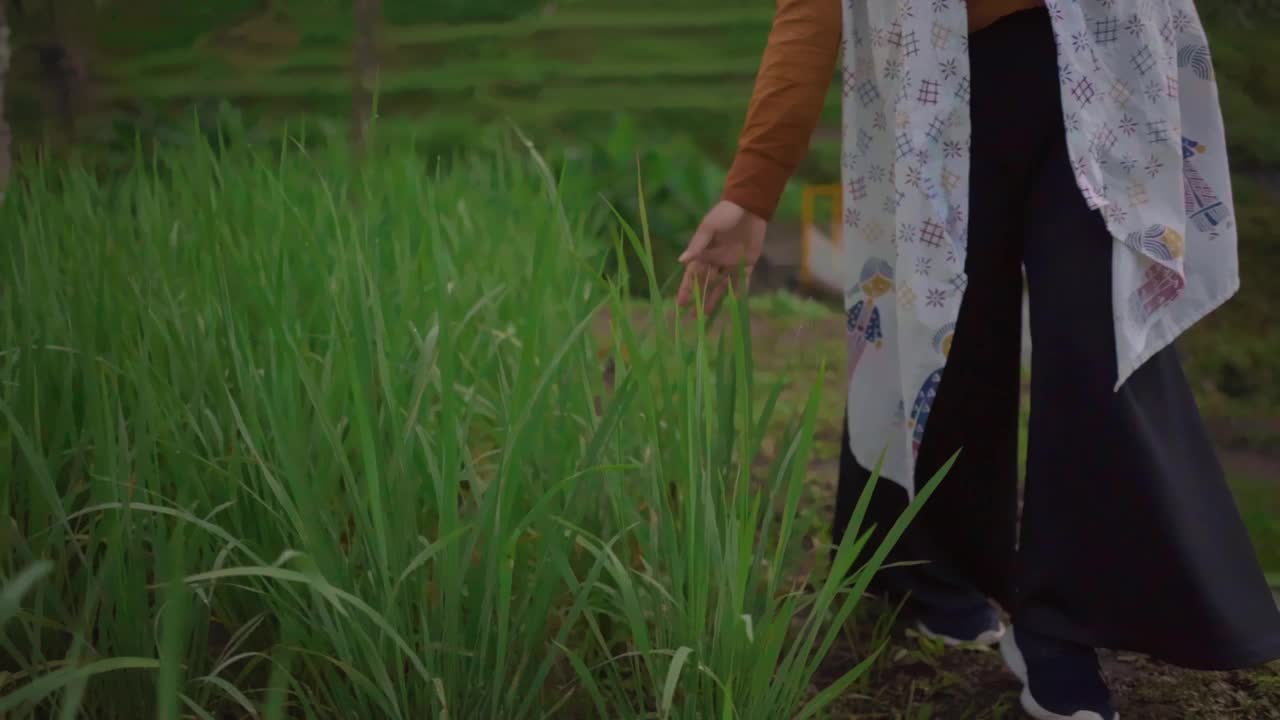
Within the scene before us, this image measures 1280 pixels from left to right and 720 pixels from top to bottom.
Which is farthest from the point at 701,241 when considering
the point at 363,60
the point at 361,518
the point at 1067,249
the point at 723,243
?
the point at 363,60

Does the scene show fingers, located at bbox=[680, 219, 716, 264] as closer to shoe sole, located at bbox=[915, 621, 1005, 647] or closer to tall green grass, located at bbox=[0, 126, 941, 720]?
tall green grass, located at bbox=[0, 126, 941, 720]

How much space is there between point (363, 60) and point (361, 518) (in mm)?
2115

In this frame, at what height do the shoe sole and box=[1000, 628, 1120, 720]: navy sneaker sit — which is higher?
box=[1000, 628, 1120, 720]: navy sneaker

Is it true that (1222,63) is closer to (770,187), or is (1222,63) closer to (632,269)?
(632,269)

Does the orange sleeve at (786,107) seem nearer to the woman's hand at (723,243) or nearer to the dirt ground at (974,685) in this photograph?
the woman's hand at (723,243)

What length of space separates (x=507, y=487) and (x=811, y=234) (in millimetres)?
2409

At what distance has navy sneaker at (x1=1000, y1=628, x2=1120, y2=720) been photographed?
3.60ft

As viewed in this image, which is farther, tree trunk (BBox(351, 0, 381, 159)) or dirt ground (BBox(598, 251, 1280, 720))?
tree trunk (BBox(351, 0, 381, 159))

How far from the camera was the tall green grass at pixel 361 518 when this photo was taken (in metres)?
0.82

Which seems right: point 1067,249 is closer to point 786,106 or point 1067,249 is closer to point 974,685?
point 786,106

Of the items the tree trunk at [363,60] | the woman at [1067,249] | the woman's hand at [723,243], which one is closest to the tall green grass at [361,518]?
the woman's hand at [723,243]

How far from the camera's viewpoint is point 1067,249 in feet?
3.53

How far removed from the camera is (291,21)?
9.34 feet

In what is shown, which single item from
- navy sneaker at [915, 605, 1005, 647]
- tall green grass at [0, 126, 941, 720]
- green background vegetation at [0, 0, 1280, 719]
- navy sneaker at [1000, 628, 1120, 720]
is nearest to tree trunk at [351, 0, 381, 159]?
green background vegetation at [0, 0, 1280, 719]
